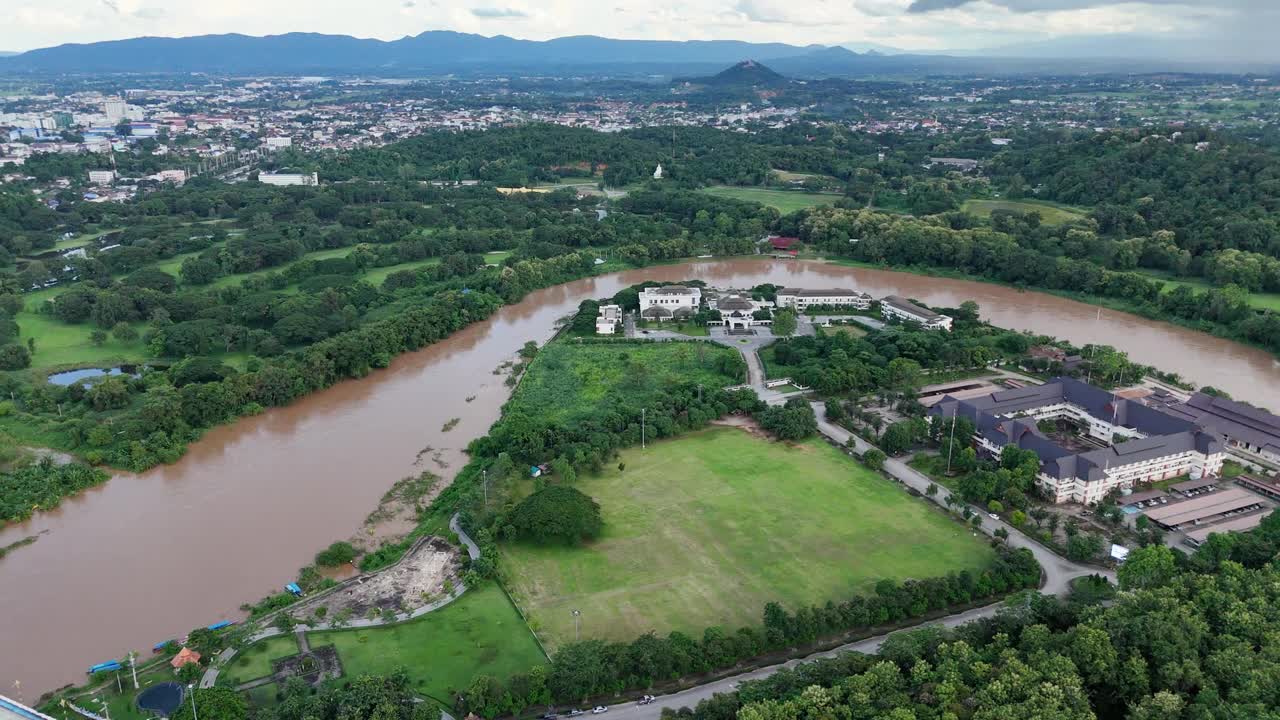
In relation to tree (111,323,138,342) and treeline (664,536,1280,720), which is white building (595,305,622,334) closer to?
tree (111,323,138,342)

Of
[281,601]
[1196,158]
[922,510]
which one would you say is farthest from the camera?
[1196,158]

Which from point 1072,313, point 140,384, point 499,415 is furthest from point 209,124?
point 1072,313

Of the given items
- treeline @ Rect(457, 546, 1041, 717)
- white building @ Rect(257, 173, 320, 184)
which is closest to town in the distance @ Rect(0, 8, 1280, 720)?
treeline @ Rect(457, 546, 1041, 717)

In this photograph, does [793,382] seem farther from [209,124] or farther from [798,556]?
[209,124]

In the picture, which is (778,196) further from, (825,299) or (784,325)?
(784,325)

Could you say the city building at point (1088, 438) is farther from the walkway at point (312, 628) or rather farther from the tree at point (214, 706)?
the tree at point (214, 706)
